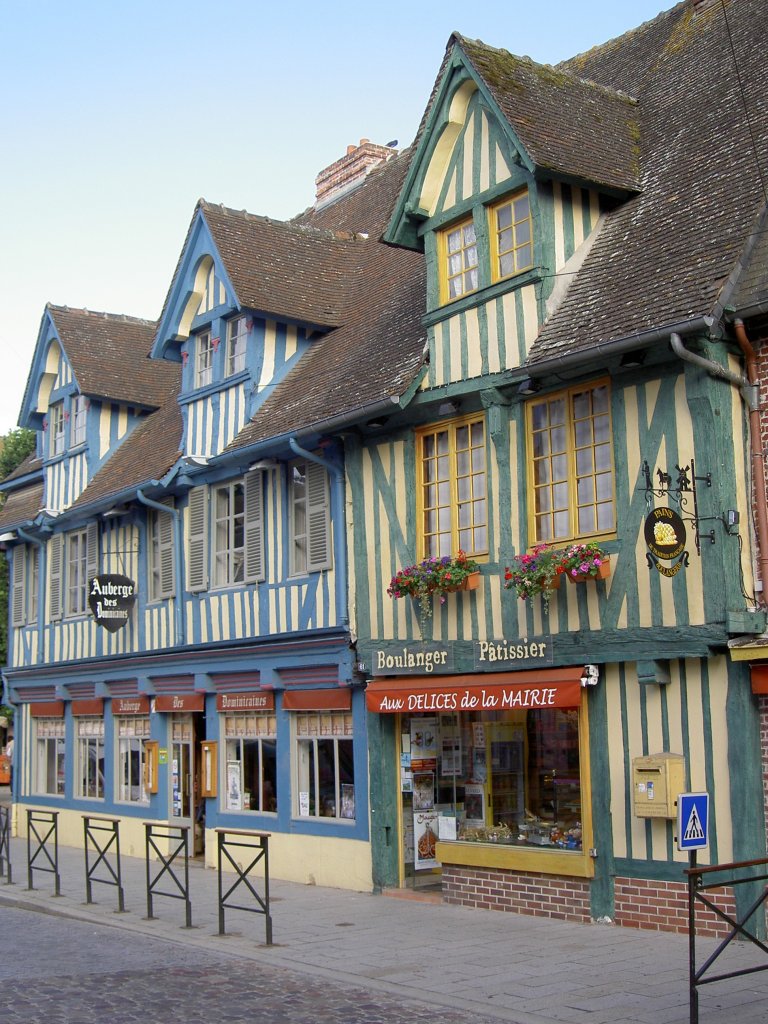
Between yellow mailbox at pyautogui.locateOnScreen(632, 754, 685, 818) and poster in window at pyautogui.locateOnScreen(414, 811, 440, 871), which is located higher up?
yellow mailbox at pyautogui.locateOnScreen(632, 754, 685, 818)

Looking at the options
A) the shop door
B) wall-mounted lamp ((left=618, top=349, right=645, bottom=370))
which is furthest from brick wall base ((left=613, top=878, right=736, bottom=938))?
the shop door

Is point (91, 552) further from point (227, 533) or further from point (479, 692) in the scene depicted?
point (479, 692)

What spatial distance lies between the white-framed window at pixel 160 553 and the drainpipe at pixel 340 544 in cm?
437

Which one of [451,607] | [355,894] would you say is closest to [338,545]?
[451,607]

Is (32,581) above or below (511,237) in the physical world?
below

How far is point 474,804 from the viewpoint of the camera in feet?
44.3

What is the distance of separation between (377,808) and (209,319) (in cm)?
742

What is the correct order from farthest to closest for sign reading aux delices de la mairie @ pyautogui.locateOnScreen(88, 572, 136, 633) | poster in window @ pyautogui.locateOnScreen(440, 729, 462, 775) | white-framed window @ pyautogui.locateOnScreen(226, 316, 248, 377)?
sign reading aux delices de la mairie @ pyautogui.locateOnScreen(88, 572, 136, 633) → white-framed window @ pyautogui.locateOnScreen(226, 316, 248, 377) → poster in window @ pyautogui.locateOnScreen(440, 729, 462, 775)

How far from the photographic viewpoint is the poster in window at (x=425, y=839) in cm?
1401

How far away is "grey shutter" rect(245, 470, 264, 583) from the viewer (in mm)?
16297

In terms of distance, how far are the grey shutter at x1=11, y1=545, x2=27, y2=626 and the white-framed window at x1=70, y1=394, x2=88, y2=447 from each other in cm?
323

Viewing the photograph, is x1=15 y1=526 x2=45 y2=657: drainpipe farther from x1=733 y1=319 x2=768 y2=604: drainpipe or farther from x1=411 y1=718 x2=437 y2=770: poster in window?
x1=733 y1=319 x2=768 y2=604: drainpipe

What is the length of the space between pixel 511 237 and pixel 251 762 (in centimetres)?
791

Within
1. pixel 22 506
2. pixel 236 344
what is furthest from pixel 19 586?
pixel 236 344
